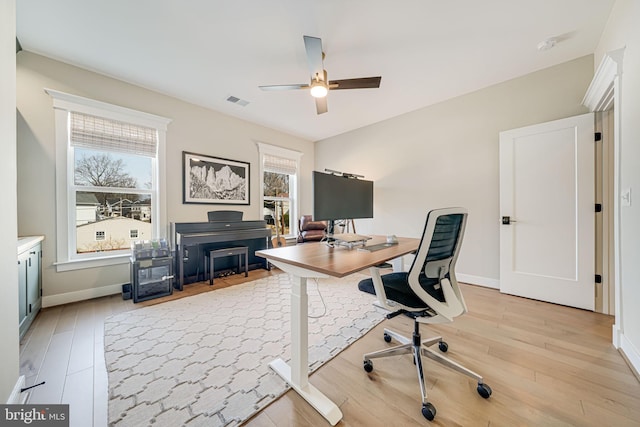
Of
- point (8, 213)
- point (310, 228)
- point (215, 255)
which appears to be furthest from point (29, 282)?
point (310, 228)

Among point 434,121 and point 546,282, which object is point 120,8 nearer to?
point 434,121

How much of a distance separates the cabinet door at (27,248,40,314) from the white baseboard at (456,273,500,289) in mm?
4762

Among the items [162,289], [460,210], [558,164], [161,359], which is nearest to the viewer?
[460,210]

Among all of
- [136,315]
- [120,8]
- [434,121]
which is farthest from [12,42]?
[434,121]

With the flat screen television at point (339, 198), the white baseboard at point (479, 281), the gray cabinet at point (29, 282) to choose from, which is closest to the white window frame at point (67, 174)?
the gray cabinet at point (29, 282)

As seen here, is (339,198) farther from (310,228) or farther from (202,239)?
(310,228)

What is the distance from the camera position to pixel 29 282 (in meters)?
1.99

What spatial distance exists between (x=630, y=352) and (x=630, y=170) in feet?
4.06

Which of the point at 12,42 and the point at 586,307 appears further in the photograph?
the point at 586,307

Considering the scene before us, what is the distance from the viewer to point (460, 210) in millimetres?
1363

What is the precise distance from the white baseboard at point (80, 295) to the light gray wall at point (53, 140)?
27mm

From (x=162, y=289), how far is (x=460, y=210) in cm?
328

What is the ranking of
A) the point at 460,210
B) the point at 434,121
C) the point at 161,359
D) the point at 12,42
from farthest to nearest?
the point at 434,121 → the point at 161,359 → the point at 460,210 → the point at 12,42

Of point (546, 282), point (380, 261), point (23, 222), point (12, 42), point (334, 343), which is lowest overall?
point (334, 343)
